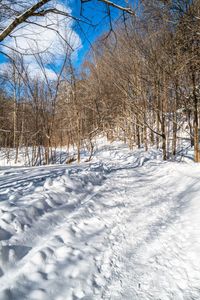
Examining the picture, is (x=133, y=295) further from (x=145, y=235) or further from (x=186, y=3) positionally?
(x=186, y=3)

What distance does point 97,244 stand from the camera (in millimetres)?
2674

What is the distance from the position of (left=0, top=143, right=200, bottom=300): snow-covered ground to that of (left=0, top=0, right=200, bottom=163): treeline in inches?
135

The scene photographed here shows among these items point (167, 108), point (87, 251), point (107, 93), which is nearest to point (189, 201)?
point (87, 251)

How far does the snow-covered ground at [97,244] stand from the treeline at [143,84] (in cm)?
343

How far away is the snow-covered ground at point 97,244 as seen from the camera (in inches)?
75.2

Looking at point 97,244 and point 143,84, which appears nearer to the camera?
point 97,244

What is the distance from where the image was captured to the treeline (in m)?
6.87

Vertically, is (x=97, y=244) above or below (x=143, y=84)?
below

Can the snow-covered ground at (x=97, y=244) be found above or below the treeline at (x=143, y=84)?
below

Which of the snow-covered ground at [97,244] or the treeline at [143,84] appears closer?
the snow-covered ground at [97,244]

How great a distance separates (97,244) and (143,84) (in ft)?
38.1

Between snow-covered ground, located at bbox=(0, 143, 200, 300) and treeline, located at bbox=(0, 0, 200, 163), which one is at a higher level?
treeline, located at bbox=(0, 0, 200, 163)

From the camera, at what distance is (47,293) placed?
72.1 inches

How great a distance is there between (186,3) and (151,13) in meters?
1.15
